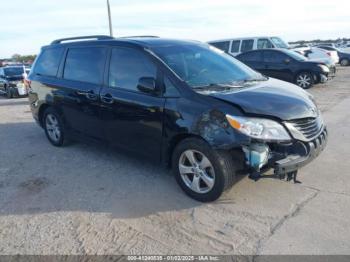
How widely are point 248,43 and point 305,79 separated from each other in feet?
14.2

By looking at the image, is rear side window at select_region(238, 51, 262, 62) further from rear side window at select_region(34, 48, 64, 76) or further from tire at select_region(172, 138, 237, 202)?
tire at select_region(172, 138, 237, 202)

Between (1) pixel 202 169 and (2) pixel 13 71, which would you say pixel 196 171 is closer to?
(1) pixel 202 169

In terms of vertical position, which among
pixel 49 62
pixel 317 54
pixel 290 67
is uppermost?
pixel 49 62

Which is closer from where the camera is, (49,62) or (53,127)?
(49,62)

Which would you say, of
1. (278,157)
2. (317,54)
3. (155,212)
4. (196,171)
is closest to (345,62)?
(317,54)

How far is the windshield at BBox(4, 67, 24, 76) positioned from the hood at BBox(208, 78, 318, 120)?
14.8 m

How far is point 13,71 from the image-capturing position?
16594mm

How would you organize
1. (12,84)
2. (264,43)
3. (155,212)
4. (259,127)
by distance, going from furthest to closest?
(264,43)
(12,84)
(155,212)
(259,127)

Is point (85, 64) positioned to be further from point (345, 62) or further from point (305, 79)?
point (345, 62)

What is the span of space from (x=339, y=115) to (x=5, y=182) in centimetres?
715

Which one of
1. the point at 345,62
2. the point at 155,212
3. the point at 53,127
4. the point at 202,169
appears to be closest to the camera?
the point at 155,212

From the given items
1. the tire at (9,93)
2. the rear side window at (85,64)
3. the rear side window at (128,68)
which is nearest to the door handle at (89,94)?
the rear side window at (85,64)

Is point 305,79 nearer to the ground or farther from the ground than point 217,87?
nearer to the ground

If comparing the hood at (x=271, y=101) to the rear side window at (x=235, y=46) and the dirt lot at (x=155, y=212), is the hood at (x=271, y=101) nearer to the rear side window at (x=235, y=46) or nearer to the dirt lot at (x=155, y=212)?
the dirt lot at (x=155, y=212)
